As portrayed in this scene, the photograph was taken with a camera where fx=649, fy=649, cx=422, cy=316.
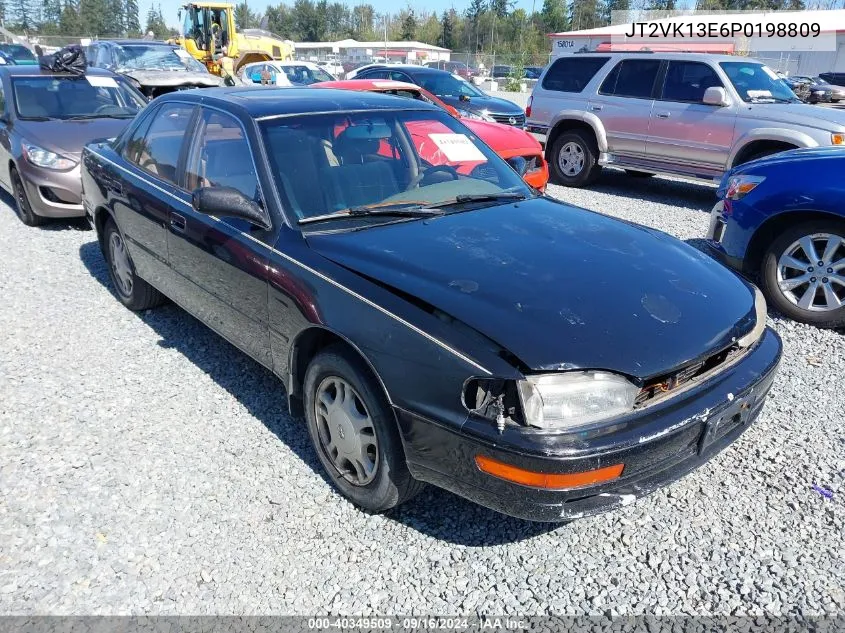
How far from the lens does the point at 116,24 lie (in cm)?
9200

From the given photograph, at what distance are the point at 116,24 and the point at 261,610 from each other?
10799cm

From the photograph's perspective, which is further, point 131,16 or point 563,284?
point 131,16

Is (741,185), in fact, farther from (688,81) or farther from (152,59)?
(152,59)

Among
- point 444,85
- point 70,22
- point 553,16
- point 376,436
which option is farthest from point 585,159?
point 70,22

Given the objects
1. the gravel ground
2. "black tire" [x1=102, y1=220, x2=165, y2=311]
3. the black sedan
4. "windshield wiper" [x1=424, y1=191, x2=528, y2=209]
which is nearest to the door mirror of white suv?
the gravel ground

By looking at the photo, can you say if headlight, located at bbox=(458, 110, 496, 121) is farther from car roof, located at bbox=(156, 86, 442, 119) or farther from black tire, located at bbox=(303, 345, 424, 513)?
black tire, located at bbox=(303, 345, 424, 513)

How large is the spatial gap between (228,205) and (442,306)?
1281mm

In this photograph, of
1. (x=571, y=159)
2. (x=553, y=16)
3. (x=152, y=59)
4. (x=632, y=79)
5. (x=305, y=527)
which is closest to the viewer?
(x=305, y=527)

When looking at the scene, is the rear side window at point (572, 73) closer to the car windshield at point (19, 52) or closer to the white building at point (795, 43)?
the car windshield at point (19, 52)

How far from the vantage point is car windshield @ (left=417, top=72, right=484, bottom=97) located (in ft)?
38.0

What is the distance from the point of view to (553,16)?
275 ft

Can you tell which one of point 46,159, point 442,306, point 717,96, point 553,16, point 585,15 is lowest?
point 46,159

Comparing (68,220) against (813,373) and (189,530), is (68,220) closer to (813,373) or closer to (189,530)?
(189,530)

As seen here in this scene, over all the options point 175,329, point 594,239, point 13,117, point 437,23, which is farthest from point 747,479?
point 437,23
